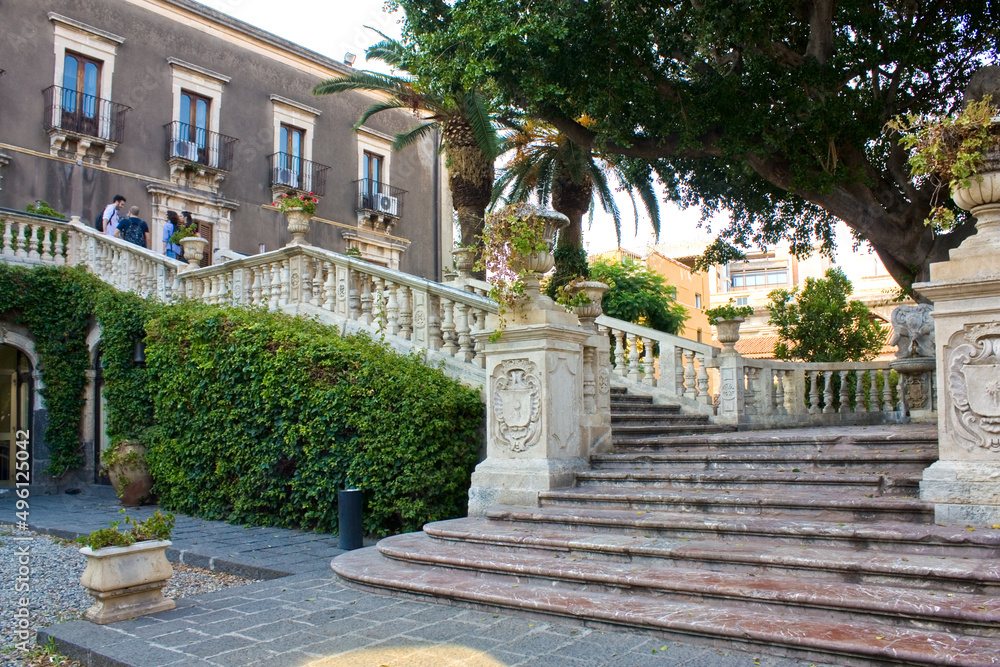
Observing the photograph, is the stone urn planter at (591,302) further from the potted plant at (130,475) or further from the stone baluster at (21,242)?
the stone baluster at (21,242)

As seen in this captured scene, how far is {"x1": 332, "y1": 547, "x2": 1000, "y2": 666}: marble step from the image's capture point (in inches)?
141

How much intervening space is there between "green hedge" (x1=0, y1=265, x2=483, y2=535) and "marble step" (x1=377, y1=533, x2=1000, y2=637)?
178cm

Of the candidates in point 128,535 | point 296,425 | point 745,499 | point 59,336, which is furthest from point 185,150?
point 745,499

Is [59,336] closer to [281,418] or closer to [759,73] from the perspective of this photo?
[281,418]

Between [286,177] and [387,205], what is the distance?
3.51 meters

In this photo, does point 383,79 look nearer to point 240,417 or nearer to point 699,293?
point 240,417

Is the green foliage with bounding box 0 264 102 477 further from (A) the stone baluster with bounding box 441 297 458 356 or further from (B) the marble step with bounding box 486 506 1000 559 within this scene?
(B) the marble step with bounding box 486 506 1000 559

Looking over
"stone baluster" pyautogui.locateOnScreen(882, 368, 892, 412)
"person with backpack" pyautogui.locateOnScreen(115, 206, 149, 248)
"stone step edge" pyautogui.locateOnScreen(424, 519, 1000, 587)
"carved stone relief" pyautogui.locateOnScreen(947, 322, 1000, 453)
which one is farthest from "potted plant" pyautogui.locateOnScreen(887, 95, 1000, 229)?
"person with backpack" pyautogui.locateOnScreen(115, 206, 149, 248)

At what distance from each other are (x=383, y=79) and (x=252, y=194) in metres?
6.37

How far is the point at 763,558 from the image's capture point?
4633 mm

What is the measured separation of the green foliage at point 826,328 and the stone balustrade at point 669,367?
7.43m

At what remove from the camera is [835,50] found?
9711mm

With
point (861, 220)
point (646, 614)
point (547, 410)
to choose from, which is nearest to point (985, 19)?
point (861, 220)

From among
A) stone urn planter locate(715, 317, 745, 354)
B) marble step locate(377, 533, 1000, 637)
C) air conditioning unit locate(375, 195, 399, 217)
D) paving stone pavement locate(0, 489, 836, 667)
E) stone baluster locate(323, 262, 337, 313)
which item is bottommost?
paving stone pavement locate(0, 489, 836, 667)
